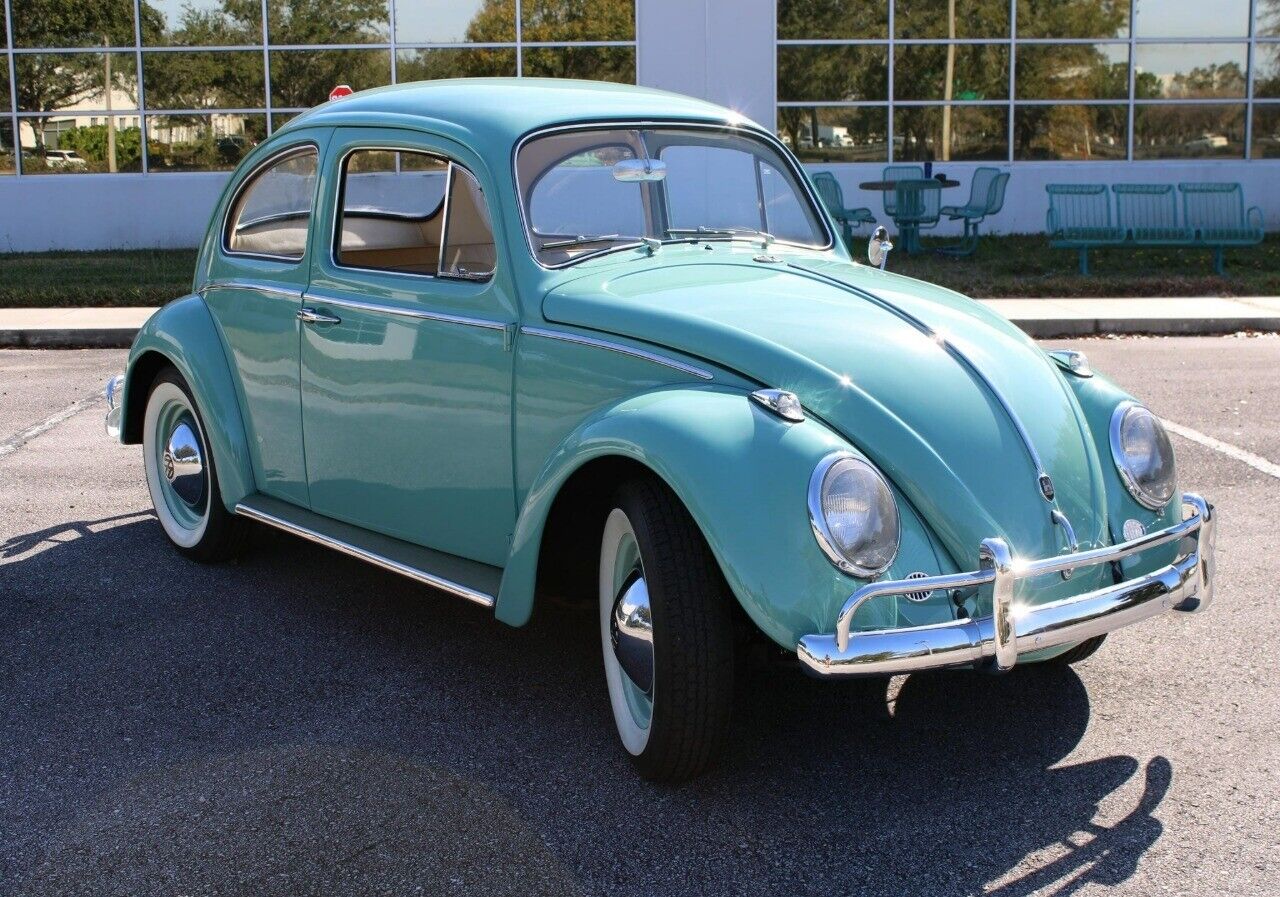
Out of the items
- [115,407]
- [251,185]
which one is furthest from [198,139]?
[251,185]

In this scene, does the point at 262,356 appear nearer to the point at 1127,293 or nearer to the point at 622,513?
the point at 622,513

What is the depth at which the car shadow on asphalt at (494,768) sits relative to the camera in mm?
3305

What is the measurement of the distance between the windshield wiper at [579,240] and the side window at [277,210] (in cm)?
113

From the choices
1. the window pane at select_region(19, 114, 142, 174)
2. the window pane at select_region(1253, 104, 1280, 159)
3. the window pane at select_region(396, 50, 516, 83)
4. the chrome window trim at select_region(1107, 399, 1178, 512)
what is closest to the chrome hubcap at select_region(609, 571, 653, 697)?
the chrome window trim at select_region(1107, 399, 1178, 512)

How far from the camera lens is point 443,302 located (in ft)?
14.7

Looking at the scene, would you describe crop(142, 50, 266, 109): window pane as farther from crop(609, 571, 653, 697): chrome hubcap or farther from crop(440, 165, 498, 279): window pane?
crop(609, 571, 653, 697): chrome hubcap

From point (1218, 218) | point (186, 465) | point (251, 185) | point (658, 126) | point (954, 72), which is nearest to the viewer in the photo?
point (658, 126)

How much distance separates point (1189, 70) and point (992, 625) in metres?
18.3

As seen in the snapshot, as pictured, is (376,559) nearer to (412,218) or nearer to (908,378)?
(412,218)

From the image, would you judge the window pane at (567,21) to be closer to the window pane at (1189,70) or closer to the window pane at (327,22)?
the window pane at (327,22)

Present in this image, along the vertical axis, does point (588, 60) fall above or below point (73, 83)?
above

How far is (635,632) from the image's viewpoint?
3.69 meters

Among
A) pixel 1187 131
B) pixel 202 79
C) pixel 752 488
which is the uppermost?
pixel 202 79

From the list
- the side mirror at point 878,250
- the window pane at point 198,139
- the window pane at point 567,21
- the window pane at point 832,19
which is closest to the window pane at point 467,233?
the side mirror at point 878,250
